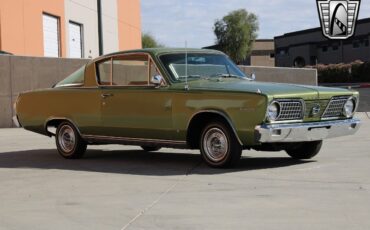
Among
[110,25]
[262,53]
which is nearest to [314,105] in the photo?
[110,25]

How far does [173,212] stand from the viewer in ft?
20.8

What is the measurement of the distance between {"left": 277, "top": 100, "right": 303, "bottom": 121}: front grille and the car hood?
0.10 metres

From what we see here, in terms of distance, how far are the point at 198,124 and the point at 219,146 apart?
50cm

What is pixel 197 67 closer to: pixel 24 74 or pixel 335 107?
pixel 335 107

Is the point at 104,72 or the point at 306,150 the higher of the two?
the point at 104,72

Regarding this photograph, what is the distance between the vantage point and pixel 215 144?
29.0ft

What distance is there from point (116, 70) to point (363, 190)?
4.67 meters

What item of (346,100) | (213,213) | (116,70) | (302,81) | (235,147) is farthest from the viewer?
(302,81)

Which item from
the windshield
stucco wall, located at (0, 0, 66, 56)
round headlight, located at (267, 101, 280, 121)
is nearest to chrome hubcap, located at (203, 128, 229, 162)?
round headlight, located at (267, 101, 280, 121)

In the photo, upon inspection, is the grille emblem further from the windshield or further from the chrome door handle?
the chrome door handle

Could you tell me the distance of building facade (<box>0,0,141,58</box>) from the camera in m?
26.7

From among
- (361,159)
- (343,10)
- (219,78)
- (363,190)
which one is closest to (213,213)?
(363,190)

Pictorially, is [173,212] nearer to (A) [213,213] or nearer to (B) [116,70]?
(A) [213,213]

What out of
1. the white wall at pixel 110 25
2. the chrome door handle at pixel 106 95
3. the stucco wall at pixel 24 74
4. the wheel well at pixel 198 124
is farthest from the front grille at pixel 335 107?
the white wall at pixel 110 25
